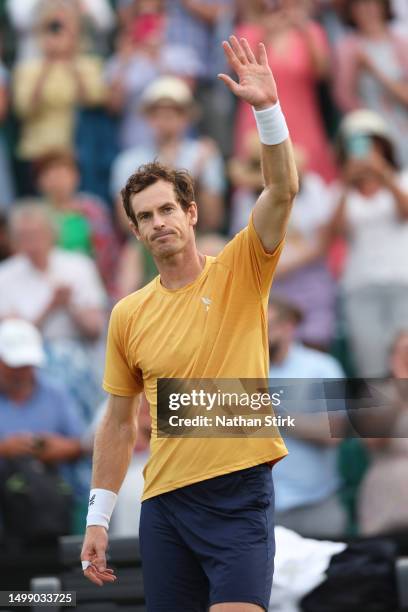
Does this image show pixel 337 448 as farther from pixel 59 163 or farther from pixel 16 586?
pixel 59 163

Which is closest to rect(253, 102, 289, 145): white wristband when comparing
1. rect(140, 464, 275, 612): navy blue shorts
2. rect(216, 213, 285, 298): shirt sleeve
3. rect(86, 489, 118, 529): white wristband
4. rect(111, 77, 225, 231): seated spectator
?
rect(216, 213, 285, 298): shirt sleeve

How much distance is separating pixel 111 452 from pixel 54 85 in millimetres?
5722

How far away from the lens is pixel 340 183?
9.20 meters

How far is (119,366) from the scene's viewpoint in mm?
4781

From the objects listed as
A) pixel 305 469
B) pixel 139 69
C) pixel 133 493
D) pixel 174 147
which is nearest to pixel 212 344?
pixel 133 493

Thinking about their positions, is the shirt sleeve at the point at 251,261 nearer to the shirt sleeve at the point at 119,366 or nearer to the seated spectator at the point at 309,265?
the shirt sleeve at the point at 119,366

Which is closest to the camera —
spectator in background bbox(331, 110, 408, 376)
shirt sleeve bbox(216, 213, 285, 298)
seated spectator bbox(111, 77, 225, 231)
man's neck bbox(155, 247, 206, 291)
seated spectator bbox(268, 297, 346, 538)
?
shirt sleeve bbox(216, 213, 285, 298)

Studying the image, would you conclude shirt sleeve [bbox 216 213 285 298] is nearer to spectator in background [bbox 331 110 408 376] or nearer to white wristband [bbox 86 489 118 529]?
white wristband [bbox 86 489 118 529]

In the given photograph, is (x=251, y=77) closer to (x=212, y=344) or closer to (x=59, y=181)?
(x=212, y=344)

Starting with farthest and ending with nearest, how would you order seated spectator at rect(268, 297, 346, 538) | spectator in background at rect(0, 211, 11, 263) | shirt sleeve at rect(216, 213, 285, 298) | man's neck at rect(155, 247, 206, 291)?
spectator in background at rect(0, 211, 11, 263), seated spectator at rect(268, 297, 346, 538), man's neck at rect(155, 247, 206, 291), shirt sleeve at rect(216, 213, 285, 298)

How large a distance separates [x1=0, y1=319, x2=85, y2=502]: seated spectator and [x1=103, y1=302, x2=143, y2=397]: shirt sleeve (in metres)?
3.06

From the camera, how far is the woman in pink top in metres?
9.75

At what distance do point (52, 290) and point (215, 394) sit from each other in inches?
178

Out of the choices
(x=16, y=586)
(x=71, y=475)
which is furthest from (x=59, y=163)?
(x=16, y=586)
